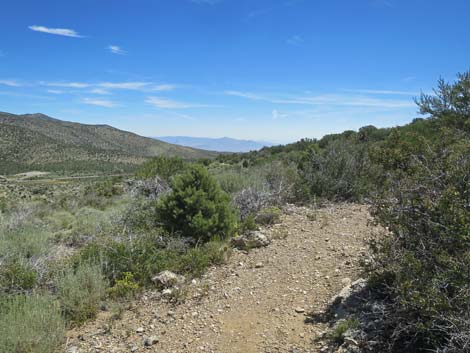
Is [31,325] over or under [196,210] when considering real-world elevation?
under

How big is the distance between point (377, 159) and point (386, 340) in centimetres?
601

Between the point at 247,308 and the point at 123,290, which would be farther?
the point at 123,290

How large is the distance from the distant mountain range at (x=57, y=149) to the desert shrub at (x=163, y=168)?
35391mm

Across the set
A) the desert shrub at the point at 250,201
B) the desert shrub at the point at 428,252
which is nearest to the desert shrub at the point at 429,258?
the desert shrub at the point at 428,252

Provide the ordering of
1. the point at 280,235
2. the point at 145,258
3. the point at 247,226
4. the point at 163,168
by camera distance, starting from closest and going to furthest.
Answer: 1. the point at 145,258
2. the point at 280,235
3. the point at 247,226
4. the point at 163,168

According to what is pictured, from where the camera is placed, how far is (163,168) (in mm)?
11414

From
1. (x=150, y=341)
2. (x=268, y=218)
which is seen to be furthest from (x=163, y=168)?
(x=150, y=341)

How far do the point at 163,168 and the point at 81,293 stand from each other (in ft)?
23.6

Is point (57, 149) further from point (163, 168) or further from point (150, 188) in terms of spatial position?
point (150, 188)

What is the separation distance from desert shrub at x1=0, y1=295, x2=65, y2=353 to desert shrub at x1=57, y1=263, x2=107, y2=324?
0.15 metres

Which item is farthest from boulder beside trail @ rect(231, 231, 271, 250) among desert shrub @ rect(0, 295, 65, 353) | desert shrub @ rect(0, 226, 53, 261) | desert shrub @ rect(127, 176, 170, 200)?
desert shrub @ rect(127, 176, 170, 200)

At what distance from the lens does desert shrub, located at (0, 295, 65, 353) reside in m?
3.47

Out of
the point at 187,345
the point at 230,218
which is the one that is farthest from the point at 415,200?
the point at 230,218

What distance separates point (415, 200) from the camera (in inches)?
142
